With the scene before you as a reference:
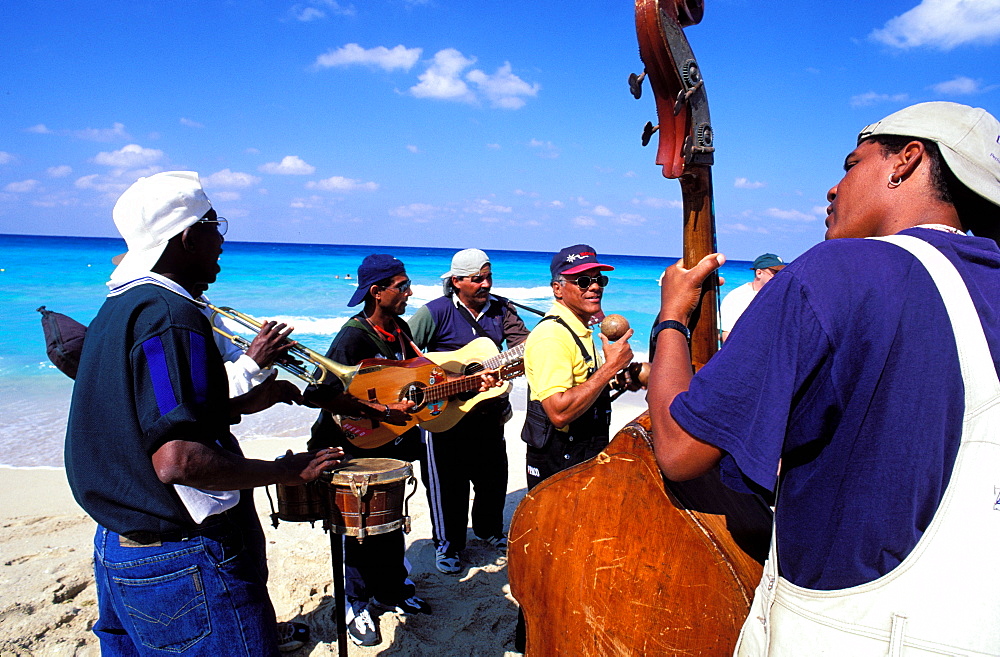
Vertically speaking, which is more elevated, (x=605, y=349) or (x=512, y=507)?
(x=605, y=349)

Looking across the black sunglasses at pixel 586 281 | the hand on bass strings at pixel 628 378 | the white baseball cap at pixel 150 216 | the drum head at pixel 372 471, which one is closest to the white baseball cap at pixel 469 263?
the black sunglasses at pixel 586 281

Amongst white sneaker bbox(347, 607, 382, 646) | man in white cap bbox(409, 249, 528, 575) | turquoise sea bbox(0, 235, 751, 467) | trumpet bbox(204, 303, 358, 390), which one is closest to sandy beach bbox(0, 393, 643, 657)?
white sneaker bbox(347, 607, 382, 646)

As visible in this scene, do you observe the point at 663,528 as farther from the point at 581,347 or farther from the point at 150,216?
the point at 150,216

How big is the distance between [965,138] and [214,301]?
25673 mm

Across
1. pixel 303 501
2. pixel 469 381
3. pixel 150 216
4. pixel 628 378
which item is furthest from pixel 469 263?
pixel 150 216

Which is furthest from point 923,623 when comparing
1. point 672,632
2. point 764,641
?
point 672,632

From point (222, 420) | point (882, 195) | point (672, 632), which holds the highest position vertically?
point (882, 195)

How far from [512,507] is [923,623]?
4.97m

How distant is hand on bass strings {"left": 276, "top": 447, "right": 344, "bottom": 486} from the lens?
2.45 meters

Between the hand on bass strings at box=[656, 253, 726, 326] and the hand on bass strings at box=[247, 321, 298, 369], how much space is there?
Answer: 1823mm

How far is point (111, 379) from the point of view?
1948mm

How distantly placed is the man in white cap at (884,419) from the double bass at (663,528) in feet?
1.30

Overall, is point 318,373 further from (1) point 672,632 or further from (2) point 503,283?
(2) point 503,283

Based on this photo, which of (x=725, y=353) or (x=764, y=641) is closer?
(x=725, y=353)
